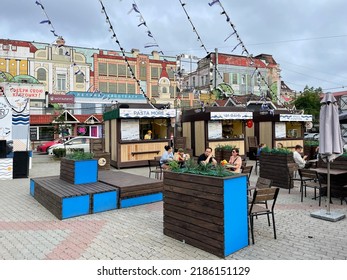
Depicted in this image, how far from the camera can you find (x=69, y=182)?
7.43 metres

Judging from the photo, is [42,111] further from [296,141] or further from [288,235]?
[288,235]

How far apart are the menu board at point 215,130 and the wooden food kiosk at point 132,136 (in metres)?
2.11

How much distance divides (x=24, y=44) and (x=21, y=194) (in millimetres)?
27962

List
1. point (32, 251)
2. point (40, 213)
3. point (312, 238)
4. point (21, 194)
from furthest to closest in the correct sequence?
1. point (21, 194)
2. point (40, 213)
3. point (312, 238)
4. point (32, 251)

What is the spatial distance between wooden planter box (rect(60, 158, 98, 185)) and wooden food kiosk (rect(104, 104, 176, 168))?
6572mm

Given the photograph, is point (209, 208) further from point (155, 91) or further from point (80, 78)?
point (155, 91)

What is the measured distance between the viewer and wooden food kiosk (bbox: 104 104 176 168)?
46.5ft

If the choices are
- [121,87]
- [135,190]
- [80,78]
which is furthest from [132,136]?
[121,87]

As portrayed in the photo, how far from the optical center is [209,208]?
13.4 ft

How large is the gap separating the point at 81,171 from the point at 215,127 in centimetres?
1030

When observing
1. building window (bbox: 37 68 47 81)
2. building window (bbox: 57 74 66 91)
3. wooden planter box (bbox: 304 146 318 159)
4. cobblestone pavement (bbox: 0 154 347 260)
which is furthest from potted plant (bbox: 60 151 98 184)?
building window (bbox: 57 74 66 91)

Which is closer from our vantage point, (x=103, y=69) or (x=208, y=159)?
(x=208, y=159)

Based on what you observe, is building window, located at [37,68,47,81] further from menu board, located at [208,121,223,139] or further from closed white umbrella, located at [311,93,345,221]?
closed white umbrella, located at [311,93,345,221]
